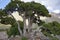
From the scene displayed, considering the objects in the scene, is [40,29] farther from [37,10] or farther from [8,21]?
[8,21]

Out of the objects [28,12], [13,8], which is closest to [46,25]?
[28,12]

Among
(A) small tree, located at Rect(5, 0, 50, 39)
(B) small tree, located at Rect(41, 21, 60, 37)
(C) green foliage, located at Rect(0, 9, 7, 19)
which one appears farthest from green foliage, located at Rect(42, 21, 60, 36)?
(C) green foliage, located at Rect(0, 9, 7, 19)

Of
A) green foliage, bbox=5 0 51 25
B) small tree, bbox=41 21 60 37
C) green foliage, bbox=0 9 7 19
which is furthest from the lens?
green foliage, bbox=0 9 7 19

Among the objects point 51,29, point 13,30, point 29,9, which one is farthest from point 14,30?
point 51,29

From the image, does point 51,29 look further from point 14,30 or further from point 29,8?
point 14,30

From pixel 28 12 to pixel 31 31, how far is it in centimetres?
79

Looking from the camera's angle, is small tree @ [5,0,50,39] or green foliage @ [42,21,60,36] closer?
green foliage @ [42,21,60,36]

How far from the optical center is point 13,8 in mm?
7957

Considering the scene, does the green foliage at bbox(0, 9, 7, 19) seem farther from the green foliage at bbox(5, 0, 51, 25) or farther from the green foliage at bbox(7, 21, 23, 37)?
the green foliage at bbox(7, 21, 23, 37)

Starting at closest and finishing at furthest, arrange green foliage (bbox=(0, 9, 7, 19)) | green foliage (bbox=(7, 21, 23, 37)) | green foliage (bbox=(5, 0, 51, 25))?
green foliage (bbox=(5, 0, 51, 25)) → green foliage (bbox=(0, 9, 7, 19)) → green foliage (bbox=(7, 21, 23, 37))

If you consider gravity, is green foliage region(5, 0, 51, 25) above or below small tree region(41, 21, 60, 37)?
above

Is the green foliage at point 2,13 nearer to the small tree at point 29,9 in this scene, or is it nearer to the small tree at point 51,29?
the small tree at point 29,9

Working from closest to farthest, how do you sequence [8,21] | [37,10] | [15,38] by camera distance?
[37,10], [8,21], [15,38]

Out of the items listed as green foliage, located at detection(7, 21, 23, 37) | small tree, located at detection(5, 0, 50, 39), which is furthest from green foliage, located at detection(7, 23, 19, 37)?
small tree, located at detection(5, 0, 50, 39)
